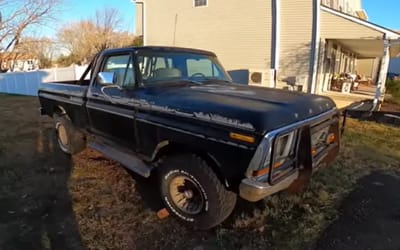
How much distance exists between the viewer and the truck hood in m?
2.80

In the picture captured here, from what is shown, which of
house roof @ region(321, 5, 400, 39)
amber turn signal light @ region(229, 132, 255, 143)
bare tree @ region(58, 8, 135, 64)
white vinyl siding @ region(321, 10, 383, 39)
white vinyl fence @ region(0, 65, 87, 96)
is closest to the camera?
amber turn signal light @ region(229, 132, 255, 143)

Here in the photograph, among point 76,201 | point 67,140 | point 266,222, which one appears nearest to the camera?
point 266,222

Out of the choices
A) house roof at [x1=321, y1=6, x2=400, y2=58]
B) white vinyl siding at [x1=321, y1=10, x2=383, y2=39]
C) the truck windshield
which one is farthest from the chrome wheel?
white vinyl siding at [x1=321, y1=10, x2=383, y2=39]

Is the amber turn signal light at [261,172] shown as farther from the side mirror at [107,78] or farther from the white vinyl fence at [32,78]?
the white vinyl fence at [32,78]

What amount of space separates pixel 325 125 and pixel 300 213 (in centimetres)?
104

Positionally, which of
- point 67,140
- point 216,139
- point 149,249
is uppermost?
point 216,139

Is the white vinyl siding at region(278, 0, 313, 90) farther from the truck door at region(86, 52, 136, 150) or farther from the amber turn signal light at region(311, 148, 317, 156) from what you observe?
the amber turn signal light at region(311, 148, 317, 156)

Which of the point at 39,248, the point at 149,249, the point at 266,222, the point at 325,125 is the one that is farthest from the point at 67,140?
the point at 325,125

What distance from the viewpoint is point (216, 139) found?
2.93 m

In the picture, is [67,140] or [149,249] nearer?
[149,249]

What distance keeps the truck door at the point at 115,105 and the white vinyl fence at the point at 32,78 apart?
12816mm

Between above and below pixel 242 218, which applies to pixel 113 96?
above

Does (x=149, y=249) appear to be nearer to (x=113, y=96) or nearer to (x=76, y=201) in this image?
(x=76, y=201)

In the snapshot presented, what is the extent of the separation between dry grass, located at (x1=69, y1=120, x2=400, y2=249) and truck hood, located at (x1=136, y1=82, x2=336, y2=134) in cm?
116
